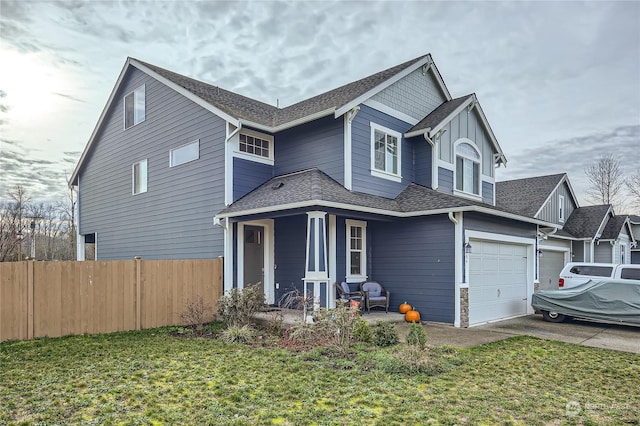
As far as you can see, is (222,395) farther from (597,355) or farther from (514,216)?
(514,216)

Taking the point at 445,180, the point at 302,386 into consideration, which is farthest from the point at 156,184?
the point at 302,386

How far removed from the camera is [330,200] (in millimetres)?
9125

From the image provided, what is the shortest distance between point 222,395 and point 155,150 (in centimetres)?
1087

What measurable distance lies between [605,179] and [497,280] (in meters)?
28.0

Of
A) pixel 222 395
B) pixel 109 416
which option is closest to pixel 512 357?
pixel 222 395

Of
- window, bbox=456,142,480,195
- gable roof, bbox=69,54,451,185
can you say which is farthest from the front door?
window, bbox=456,142,480,195

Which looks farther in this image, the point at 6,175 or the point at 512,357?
the point at 6,175

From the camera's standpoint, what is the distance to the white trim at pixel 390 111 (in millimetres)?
11359

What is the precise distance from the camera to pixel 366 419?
4.10m

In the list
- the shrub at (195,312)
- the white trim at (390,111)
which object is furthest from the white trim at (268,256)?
the white trim at (390,111)

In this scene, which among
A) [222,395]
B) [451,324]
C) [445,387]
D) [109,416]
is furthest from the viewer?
[451,324]

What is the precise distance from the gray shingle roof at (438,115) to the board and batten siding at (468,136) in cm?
31

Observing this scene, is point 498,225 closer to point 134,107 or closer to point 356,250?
point 356,250

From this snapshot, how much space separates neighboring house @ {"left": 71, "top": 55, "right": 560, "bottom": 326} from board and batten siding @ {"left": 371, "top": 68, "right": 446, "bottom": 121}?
0.17 ft
